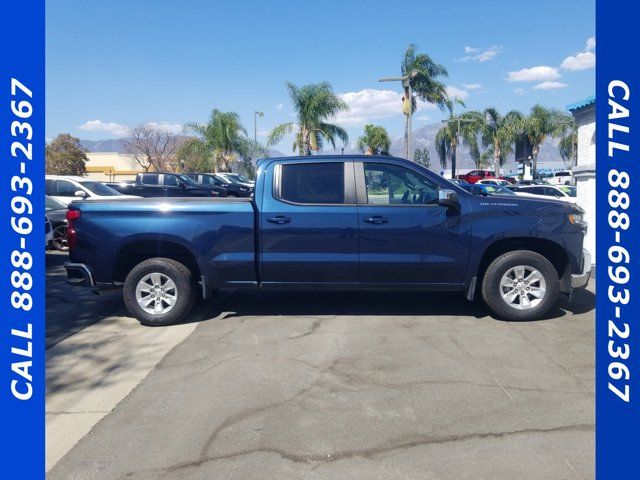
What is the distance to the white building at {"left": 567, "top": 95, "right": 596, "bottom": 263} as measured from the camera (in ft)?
31.1

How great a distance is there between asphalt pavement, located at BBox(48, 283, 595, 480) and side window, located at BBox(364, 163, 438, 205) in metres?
1.39

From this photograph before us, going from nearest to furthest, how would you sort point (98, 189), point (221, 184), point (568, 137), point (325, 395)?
point (325, 395) < point (98, 189) < point (221, 184) < point (568, 137)

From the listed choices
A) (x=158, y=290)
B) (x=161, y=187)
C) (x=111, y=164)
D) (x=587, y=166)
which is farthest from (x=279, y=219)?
(x=111, y=164)

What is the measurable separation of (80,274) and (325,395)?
3.53m

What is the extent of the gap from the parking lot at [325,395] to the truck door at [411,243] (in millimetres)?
559

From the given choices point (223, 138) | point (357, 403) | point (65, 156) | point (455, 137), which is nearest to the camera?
point (357, 403)

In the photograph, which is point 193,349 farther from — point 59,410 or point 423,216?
point 423,216

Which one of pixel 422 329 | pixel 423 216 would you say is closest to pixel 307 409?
pixel 422 329

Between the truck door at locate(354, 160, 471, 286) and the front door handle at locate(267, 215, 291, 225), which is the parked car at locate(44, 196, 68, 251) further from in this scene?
the truck door at locate(354, 160, 471, 286)

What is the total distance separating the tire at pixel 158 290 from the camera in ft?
19.4

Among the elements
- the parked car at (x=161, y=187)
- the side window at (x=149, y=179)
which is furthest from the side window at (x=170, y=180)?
the side window at (x=149, y=179)

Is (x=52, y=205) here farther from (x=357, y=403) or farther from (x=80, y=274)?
(x=357, y=403)

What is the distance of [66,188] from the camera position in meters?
14.0

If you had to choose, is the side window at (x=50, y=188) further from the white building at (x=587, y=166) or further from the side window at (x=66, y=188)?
the white building at (x=587, y=166)
